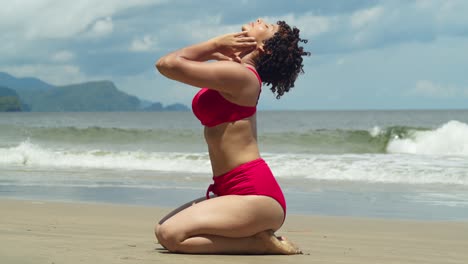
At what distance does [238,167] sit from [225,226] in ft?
1.29

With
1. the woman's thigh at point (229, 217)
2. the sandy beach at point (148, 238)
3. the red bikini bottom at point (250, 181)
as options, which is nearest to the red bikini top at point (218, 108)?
the red bikini bottom at point (250, 181)

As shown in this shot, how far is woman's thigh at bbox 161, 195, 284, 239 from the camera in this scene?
4453 mm

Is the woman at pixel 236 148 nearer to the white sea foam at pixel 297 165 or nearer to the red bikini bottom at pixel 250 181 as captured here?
the red bikini bottom at pixel 250 181

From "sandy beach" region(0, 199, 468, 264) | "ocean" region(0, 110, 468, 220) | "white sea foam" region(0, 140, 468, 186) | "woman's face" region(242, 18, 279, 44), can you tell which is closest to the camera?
"sandy beach" region(0, 199, 468, 264)

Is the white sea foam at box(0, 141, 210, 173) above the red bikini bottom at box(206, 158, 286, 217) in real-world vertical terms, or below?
below

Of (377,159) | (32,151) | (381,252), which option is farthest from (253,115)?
(32,151)

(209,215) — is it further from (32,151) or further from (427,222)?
(32,151)

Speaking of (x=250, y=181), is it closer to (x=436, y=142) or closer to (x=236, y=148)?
(x=236, y=148)

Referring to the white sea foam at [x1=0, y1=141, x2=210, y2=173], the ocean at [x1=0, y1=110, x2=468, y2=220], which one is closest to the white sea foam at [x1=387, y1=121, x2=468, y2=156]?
the ocean at [x1=0, y1=110, x2=468, y2=220]

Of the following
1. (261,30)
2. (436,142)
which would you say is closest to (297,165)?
(436,142)

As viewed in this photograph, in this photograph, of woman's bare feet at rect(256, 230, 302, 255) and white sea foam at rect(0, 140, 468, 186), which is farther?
white sea foam at rect(0, 140, 468, 186)

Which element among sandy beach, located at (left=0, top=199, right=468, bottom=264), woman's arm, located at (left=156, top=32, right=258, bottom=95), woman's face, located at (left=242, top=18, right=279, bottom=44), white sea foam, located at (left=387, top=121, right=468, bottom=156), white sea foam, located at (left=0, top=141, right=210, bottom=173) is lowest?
white sea foam, located at (left=0, top=141, right=210, bottom=173)

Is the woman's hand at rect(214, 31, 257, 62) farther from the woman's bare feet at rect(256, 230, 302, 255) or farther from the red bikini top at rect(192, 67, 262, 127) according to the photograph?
the woman's bare feet at rect(256, 230, 302, 255)

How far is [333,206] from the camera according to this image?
9.40 m
